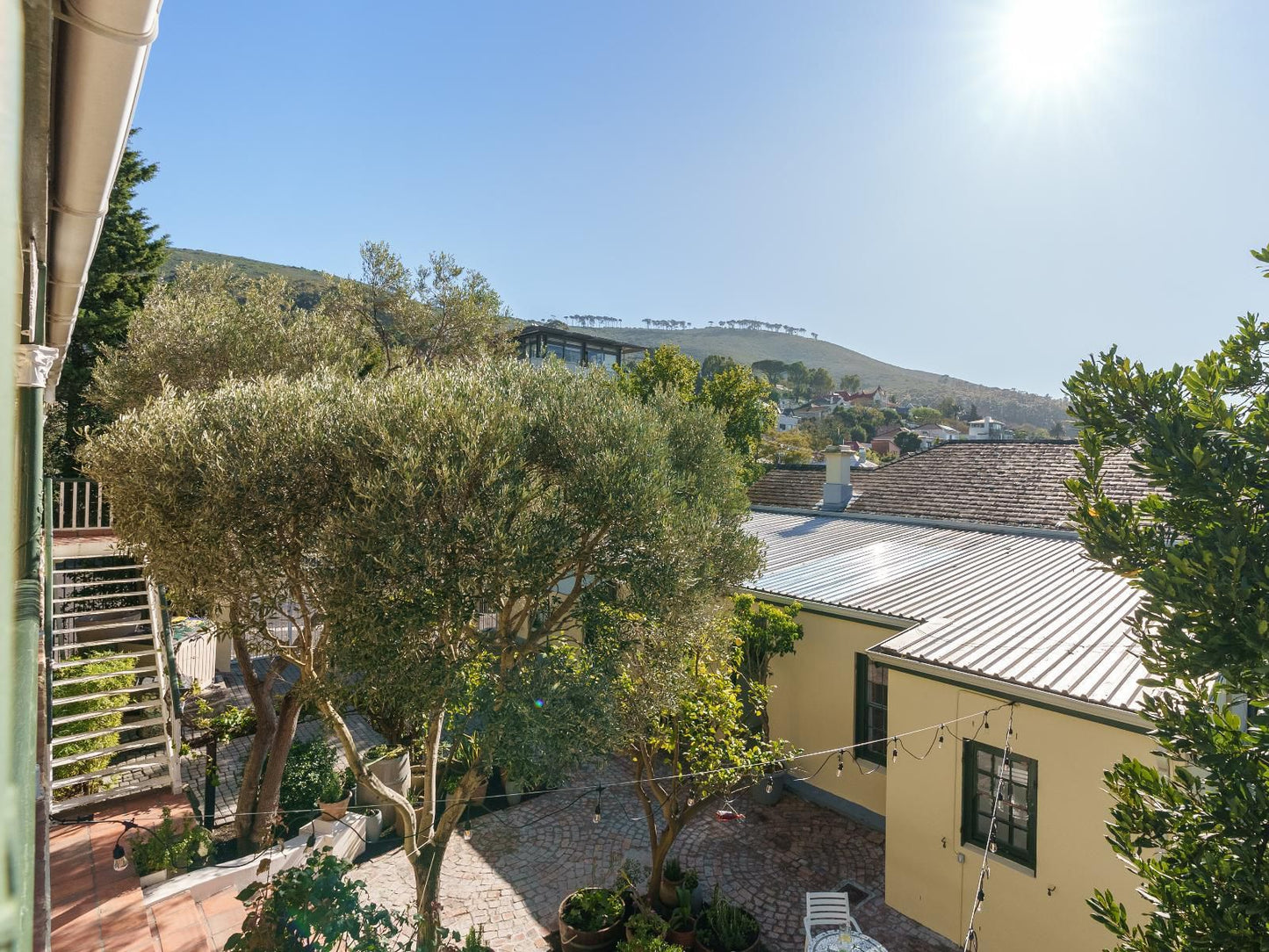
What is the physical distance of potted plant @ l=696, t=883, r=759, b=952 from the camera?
25.5 ft

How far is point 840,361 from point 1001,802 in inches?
6157

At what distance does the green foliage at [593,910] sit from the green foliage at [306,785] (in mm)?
4293

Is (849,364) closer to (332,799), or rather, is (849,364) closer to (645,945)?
(332,799)

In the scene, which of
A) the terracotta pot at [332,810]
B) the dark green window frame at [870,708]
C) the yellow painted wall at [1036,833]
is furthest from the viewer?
the dark green window frame at [870,708]

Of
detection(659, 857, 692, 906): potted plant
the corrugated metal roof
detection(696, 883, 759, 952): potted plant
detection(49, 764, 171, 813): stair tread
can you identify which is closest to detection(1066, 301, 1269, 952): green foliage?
the corrugated metal roof

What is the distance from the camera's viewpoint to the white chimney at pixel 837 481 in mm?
19719

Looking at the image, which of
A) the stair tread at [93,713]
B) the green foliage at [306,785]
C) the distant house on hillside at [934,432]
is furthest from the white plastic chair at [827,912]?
the distant house on hillside at [934,432]

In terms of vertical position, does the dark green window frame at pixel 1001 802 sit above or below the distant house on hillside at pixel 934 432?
below

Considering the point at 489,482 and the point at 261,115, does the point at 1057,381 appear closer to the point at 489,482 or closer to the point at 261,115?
the point at 489,482

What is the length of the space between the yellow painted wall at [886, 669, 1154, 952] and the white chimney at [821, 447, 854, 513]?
11.4 metres

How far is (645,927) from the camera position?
7.64 metres

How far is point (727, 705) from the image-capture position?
8633 millimetres

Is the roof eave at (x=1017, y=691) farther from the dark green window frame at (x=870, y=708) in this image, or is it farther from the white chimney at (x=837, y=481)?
the white chimney at (x=837, y=481)

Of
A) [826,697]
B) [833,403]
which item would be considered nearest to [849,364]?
[833,403]
